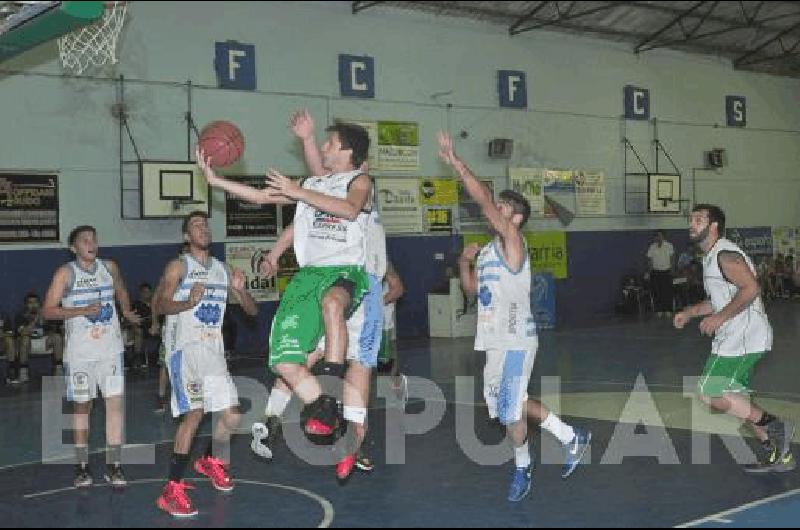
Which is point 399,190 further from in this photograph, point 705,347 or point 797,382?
point 797,382

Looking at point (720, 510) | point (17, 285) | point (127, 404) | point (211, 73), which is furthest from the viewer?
point (211, 73)

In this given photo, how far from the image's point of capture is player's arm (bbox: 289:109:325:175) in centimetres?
705

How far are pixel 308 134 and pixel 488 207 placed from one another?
137 cm

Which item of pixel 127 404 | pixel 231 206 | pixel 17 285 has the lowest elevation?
pixel 127 404

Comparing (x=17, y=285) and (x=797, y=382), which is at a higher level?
(x=17, y=285)

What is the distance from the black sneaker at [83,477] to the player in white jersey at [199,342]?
33.0 inches

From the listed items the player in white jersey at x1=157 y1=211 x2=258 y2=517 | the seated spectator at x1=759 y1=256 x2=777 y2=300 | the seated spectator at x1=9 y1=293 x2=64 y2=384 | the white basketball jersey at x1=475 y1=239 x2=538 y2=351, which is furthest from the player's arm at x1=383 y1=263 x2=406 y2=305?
the seated spectator at x1=759 y1=256 x2=777 y2=300

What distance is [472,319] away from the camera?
20609mm

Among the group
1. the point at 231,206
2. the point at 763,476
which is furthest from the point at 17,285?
the point at 763,476

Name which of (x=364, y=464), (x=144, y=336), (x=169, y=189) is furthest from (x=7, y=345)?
(x=364, y=464)

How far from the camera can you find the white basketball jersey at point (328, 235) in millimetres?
6754

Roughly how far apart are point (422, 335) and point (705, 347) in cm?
622

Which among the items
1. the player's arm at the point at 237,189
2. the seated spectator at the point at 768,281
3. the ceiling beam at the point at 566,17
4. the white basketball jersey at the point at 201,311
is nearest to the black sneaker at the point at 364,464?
the white basketball jersey at the point at 201,311

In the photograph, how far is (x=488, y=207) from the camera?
6.86 m
